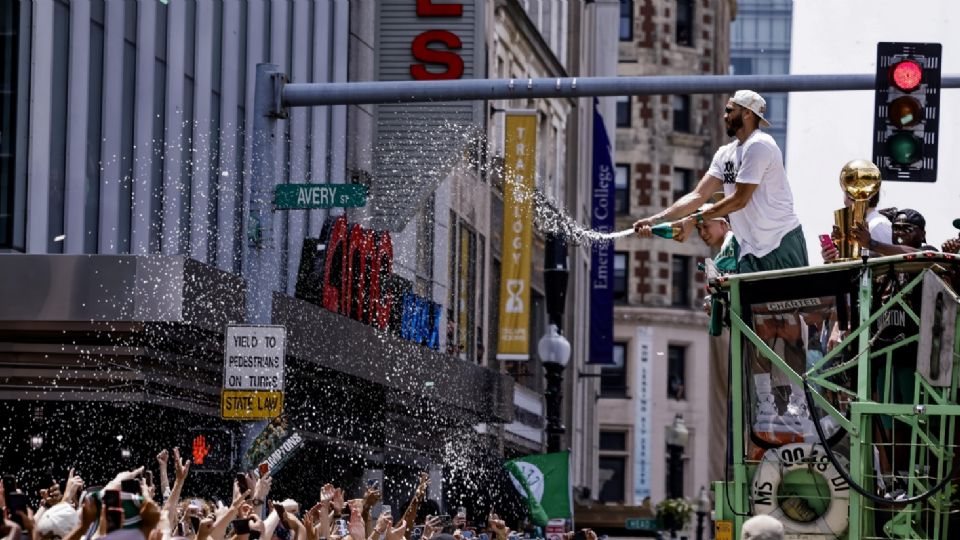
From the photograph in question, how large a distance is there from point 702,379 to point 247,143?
223 feet

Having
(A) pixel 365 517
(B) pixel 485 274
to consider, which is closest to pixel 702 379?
(B) pixel 485 274

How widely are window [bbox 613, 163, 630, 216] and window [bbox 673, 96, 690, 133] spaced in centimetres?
324

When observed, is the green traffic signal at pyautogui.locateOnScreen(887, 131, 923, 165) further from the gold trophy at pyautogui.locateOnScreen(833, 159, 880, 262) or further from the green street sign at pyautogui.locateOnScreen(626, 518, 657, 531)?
the green street sign at pyautogui.locateOnScreen(626, 518, 657, 531)

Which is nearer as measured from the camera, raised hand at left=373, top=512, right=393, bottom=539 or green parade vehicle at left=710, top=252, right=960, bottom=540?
green parade vehicle at left=710, top=252, right=960, bottom=540

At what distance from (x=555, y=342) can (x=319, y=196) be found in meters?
14.8

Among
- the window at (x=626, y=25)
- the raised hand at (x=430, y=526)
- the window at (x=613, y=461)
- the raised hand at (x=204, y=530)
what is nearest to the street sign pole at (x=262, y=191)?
the raised hand at (x=430, y=526)

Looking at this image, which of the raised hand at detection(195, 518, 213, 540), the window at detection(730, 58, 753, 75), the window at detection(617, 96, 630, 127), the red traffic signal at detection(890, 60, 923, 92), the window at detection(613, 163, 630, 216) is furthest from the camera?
the window at detection(730, 58, 753, 75)

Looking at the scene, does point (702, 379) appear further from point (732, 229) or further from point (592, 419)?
point (732, 229)

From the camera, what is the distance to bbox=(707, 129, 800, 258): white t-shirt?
38.5 feet

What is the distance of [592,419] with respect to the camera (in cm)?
7775

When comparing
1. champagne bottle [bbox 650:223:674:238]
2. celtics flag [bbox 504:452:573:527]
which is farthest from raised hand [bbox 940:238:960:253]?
celtics flag [bbox 504:452:573:527]

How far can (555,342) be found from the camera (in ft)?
117

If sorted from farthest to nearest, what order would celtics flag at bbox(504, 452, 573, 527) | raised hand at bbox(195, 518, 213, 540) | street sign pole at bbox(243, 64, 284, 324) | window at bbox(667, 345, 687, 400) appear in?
window at bbox(667, 345, 687, 400), celtics flag at bbox(504, 452, 573, 527), street sign pole at bbox(243, 64, 284, 324), raised hand at bbox(195, 518, 213, 540)

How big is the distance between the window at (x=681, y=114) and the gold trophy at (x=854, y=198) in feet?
293
